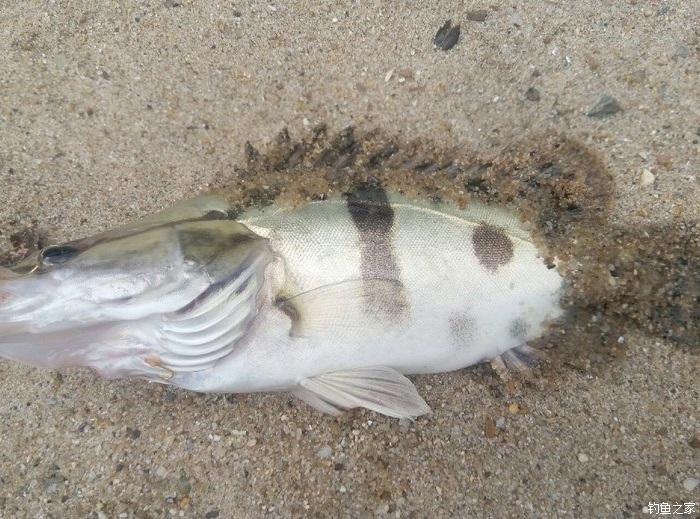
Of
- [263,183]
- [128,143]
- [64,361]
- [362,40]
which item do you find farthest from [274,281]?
[362,40]

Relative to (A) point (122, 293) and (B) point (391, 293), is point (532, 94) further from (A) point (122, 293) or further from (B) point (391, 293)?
(A) point (122, 293)

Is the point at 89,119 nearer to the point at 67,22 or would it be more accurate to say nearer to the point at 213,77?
the point at 67,22

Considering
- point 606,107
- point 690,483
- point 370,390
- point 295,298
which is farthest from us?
→ point 606,107

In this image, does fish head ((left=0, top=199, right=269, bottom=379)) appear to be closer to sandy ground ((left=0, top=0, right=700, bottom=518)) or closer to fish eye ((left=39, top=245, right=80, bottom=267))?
fish eye ((left=39, top=245, right=80, bottom=267))

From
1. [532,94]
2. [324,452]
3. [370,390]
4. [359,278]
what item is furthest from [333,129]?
[324,452]

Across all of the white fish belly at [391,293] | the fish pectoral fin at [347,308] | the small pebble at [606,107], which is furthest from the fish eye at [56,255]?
the small pebble at [606,107]

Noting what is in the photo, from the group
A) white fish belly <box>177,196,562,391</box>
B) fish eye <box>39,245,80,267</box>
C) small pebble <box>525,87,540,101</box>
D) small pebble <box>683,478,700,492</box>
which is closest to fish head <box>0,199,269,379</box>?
fish eye <box>39,245,80,267</box>
